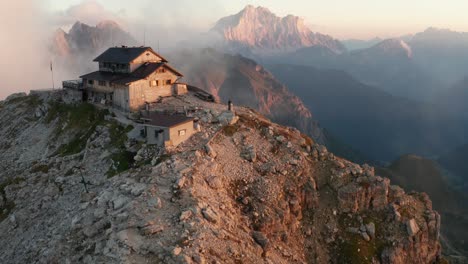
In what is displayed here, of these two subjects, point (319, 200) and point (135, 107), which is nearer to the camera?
point (319, 200)

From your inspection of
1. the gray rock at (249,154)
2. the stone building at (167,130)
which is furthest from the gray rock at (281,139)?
the stone building at (167,130)

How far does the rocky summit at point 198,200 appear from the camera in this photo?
37656 mm

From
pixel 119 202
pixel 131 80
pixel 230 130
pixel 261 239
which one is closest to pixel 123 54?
pixel 131 80

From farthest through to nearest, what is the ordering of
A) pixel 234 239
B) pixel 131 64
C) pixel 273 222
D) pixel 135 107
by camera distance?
pixel 131 64 → pixel 135 107 → pixel 273 222 → pixel 234 239

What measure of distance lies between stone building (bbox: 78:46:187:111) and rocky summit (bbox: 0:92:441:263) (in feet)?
9.66

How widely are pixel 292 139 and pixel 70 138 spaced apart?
116 feet

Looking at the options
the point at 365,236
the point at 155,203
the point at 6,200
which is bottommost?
the point at 365,236

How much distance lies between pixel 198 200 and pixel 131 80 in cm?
3232

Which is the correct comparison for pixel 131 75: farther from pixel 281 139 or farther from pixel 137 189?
pixel 137 189

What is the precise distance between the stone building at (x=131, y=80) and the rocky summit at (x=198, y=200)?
294 centimetres

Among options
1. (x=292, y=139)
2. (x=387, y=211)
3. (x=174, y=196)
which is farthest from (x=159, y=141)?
(x=387, y=211)

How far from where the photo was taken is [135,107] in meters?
66.2

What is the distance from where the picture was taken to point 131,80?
6650cm

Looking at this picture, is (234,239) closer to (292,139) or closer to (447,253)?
(292,139)
